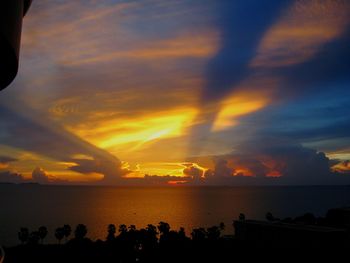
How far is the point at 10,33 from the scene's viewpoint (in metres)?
3.93

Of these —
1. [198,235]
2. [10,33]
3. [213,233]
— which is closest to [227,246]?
[198,235]

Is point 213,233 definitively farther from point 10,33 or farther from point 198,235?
point 10,33

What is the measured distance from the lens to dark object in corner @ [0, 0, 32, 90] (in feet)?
12.6

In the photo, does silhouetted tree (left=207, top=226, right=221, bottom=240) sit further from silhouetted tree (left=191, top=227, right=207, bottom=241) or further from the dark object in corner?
the dark object in corner

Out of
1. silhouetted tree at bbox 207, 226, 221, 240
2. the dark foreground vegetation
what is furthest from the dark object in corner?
silhouetted tree at bbox 207, 226, 221, 240

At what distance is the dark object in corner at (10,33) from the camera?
3.83 metres

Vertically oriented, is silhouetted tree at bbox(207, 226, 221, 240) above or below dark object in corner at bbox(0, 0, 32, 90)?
below

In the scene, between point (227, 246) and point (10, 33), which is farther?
point (227, 246)

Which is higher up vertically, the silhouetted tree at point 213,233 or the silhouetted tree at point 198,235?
the silhouetted tree at point 198,235

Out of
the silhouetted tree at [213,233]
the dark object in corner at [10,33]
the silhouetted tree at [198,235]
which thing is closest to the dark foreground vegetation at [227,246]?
the silhouetted tree at [198,235]

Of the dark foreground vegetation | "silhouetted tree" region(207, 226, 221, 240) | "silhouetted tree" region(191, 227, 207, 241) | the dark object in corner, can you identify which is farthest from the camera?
"silhouetted tree" region(207, 226, 221, 240)

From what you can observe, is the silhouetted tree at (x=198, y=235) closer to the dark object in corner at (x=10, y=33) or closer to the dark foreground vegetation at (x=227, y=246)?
the dark foreground vegetation at (x=227, y=246)

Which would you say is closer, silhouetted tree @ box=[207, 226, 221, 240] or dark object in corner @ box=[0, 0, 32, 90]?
dark object in corner @ box=[0, 0, 32, 90]

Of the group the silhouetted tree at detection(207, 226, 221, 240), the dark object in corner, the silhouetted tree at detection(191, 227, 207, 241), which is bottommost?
the silhouetted tree at detection(207, 226, 221, 240)
